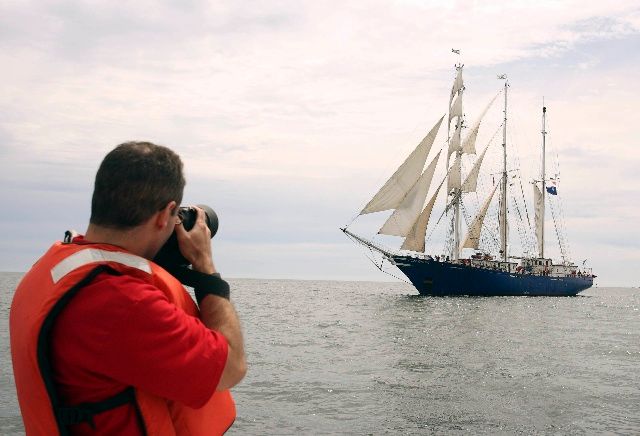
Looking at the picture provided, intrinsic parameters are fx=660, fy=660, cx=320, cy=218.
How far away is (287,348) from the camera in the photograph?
20422 mm

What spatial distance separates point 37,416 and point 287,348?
18.9 m

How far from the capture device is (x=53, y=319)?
1.74 meters

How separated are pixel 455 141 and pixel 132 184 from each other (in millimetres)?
67737

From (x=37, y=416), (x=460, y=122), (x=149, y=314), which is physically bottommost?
(x=37, y=416)

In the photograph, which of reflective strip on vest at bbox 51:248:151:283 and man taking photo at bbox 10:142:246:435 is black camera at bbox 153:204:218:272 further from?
reflective strip on vest at bbox 51:248:151:283

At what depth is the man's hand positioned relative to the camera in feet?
6.62

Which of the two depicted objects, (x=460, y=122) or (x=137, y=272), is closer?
(x=137, y=272)

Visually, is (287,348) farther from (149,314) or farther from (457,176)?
(457,176)

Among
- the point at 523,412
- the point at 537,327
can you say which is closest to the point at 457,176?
the point at 537,327

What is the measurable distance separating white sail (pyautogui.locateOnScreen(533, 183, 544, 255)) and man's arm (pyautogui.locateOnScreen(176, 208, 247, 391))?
277ft

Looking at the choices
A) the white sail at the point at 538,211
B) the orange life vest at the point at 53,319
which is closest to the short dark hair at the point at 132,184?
the orange life vest at the point at 53,319

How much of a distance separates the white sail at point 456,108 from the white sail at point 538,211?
21760mm

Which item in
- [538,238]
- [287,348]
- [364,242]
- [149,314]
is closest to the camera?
[149,314]

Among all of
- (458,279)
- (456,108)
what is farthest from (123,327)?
(456,108)
